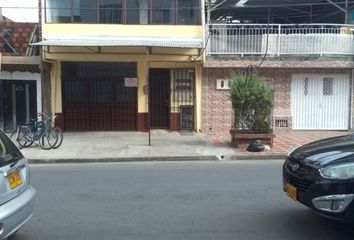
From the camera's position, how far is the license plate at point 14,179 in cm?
515

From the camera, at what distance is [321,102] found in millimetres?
19750

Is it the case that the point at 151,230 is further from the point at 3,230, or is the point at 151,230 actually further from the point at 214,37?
the point at 214,37

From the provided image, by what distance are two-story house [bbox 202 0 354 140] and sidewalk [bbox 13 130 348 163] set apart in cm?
100

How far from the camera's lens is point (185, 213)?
708 cm

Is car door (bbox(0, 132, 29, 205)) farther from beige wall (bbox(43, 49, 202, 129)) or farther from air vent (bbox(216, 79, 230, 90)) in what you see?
air vent (bbox(216, 79, 230, 90))

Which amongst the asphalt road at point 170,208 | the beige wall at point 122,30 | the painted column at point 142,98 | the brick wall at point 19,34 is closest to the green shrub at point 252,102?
the asphalt road at point 170,208

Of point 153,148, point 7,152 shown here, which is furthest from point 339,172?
point 153,148

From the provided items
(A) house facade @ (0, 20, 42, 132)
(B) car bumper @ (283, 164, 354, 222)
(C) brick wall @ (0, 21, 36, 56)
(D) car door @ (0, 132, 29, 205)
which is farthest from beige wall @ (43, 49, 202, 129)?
(B) car bumper @ (283, 164, 354, 222)

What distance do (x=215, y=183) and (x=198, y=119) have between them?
9.81m

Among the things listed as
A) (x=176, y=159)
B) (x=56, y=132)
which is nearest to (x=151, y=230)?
(x=176, y=159)

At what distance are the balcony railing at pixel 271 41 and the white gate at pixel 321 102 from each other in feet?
3.68

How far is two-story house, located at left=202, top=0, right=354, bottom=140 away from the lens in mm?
19062

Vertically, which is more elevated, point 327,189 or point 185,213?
point 327,189

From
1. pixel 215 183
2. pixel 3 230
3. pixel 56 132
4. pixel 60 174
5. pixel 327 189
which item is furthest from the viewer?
pixel 56 132
